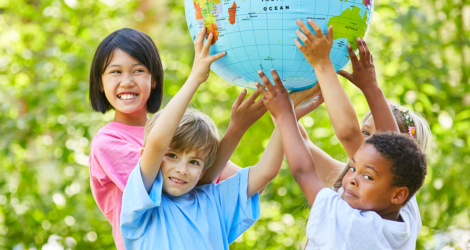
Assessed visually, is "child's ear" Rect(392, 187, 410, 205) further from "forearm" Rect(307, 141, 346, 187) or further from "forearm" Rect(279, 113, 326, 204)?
"forearm" Rect(307, 141, 346, 187)

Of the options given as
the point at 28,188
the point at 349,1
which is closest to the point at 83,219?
the point at 28,188

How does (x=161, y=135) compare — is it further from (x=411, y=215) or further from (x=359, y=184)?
(x=411, y=215)

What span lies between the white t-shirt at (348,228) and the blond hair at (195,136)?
441 millimetres

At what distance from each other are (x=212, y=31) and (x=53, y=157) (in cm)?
335

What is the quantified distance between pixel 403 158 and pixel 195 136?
734 mm

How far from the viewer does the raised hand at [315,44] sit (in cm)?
143

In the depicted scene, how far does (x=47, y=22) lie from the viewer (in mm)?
4520

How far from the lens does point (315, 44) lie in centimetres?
144

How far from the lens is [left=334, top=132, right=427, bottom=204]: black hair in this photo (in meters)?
1.54

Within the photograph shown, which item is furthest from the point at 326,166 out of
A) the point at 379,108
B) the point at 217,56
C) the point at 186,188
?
the point at 217,56

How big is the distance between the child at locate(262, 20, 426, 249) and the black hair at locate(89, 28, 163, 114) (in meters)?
0.61

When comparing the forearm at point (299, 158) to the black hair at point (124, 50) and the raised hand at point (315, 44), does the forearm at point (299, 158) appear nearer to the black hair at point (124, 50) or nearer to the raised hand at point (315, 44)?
the raised hand at point (315, 44)

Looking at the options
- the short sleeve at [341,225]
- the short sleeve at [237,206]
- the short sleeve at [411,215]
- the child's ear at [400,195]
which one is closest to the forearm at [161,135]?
the short sleeve at [237,206]

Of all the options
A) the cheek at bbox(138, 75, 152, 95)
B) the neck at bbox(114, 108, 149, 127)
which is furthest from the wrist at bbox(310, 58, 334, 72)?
the neck at bbox(114, 108, 149, 127)
